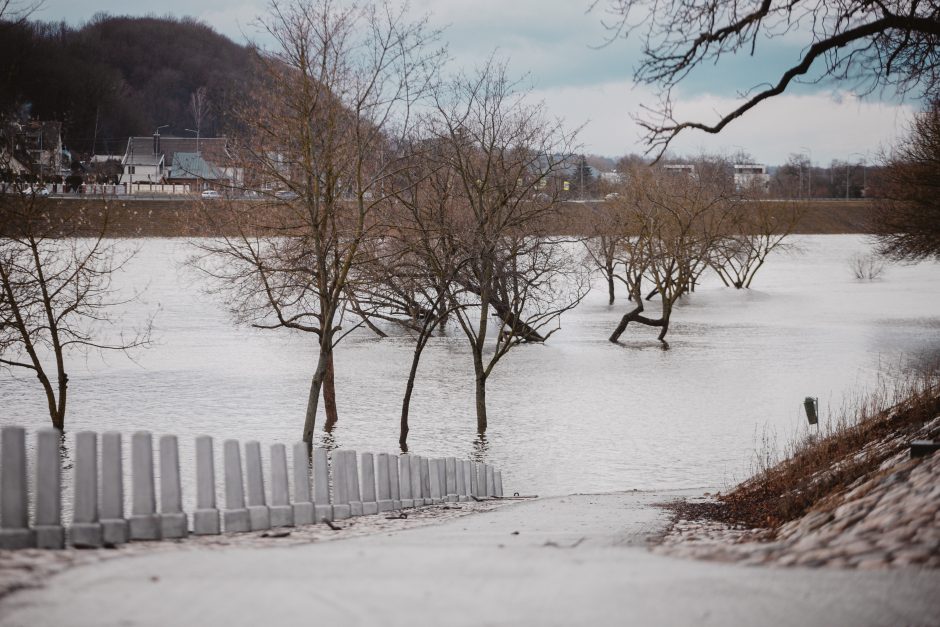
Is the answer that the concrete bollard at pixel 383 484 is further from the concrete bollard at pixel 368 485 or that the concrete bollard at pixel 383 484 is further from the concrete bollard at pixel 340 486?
the concrete bollard at pixel 340 486

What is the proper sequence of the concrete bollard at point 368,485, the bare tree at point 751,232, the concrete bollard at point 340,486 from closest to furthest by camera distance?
the concrete bollard at point 340,486 < the concrete bollard at point 368,485 < the bare tree at point 751,232

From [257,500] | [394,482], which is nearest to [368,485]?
[394,482]

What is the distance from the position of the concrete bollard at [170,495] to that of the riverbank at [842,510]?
3590mm

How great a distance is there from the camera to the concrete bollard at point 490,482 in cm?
1652

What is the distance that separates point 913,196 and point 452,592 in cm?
4750

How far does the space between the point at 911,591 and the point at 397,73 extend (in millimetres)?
19203

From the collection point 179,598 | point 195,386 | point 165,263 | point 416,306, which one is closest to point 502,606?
point 179,598

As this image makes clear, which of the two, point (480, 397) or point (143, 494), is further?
point (480, 397)

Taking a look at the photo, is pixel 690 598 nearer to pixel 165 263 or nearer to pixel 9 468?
pixel 9 468

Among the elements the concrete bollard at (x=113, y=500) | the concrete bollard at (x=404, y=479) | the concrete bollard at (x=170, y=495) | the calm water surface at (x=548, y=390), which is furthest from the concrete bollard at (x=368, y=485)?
the calm water surface at (x=548, y=390)

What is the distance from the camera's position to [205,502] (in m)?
7.04

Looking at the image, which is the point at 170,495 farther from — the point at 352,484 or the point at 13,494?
the point at 352,484

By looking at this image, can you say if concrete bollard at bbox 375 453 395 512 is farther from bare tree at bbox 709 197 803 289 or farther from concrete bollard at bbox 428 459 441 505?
bare tree at bbox 709 197 803 289

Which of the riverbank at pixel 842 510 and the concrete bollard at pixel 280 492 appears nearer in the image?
the riverbank at pixel 842 510
